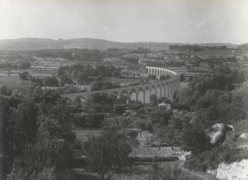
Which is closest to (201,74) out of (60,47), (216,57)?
(216,57)

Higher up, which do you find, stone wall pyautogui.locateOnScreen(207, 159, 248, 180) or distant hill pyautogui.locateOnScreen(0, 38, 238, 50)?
distant hill pyautogui.locateOnScreen(0, 38, 238, 50)

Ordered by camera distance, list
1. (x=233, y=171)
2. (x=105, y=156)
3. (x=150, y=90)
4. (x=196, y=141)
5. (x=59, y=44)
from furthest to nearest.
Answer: (x=150, y=90), (x=59, y=44), (x=196, y=141), (x=233, y=171), (x=105, y=156)

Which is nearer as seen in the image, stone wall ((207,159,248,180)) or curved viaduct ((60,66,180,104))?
stone wall ((207,159,248,180))

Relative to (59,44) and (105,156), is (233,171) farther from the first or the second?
(59,44)

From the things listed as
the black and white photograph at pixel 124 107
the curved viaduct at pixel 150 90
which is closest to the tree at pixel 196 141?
the black and white photograph at pixel 124 107

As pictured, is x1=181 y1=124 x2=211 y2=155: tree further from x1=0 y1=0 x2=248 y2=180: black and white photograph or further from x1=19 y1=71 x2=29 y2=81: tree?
x1=19 y1=71 x2=29 y2=81: tree

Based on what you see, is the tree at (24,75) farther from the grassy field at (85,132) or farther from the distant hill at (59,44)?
the grassy field at (85,132)

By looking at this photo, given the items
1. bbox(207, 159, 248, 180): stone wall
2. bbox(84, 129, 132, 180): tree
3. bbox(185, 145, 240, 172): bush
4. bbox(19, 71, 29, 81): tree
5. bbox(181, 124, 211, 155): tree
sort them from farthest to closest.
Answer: bbox(19, 71, 29, 81): tree < bbox(181, 124, 211, 155): tree < bbox(185, 145, 240, 172): bush < bbox(207, 159, 248, 180): stone wall < bbox(84, 129, 132, 180): tree

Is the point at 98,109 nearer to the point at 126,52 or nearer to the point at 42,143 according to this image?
the point at 126,52

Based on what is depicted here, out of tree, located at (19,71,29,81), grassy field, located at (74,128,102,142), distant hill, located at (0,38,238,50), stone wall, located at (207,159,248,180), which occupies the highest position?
distant hill, located at (0,38,238,50)

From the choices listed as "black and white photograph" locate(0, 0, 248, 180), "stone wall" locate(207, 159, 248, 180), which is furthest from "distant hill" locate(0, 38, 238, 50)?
"stone wall" locate(207, 159, 248, 180)

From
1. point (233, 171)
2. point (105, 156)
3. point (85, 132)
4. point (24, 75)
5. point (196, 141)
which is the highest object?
point (24, 75)

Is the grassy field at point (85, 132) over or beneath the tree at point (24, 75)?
beneath

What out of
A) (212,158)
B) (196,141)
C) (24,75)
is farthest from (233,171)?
(24,75)
